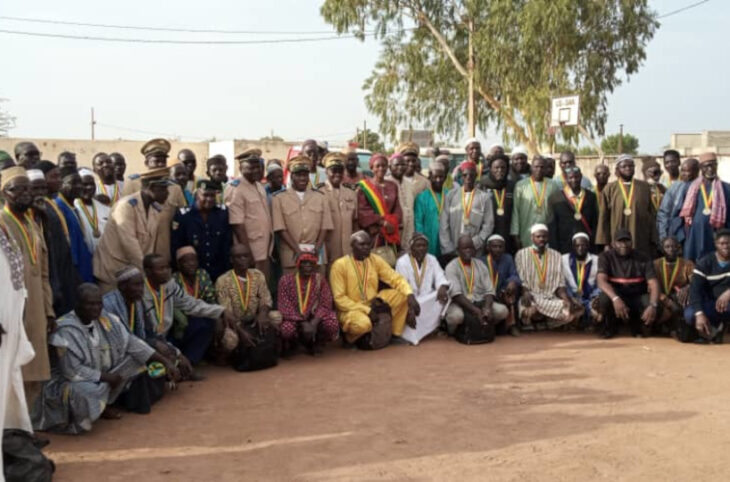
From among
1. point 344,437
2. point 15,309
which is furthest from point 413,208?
point 15,309

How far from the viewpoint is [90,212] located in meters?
6.94

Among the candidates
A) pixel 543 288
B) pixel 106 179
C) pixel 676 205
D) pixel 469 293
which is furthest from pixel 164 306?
pixel 676 205

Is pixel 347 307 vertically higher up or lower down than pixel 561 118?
lower down

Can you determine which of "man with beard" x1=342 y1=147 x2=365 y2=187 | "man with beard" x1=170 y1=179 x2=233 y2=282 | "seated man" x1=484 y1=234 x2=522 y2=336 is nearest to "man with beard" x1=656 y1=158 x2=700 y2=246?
"seated man" x1=484 y1=234 x2=522 y2=336

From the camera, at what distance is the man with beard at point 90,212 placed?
6.74m

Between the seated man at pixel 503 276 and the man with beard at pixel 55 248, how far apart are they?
455cm

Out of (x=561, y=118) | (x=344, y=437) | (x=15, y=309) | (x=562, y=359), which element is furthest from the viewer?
(x=561, y=118)

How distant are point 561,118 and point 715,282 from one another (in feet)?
31.5

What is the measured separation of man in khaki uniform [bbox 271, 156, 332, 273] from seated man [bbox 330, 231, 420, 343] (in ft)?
1.28

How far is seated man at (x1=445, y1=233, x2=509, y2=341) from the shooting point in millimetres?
8000

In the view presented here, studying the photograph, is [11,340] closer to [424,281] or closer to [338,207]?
[338,207]

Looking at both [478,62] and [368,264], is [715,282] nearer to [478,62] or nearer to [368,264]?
[368,264]

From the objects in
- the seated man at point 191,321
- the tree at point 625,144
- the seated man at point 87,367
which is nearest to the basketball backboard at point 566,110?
the seated man at point 191,321

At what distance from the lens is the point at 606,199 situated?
884cm
